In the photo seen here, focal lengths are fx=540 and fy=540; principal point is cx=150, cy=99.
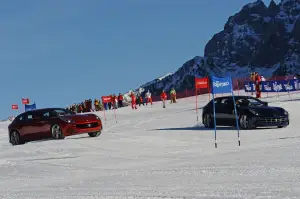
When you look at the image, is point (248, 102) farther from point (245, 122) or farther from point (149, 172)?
point (149, 172)

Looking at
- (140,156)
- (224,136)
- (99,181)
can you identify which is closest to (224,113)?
(224,136)

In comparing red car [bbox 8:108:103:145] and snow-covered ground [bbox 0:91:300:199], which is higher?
red car [bbox 8:108:103:145]

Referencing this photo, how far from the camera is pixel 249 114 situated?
19.9 m

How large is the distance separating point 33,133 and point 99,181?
1201 centimetres

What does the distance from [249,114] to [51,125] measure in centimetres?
729

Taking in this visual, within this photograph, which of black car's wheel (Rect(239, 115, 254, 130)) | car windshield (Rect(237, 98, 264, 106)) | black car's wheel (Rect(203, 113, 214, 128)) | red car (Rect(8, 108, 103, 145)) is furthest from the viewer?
black car's wheel (Rect(203, 113, 214, 128))

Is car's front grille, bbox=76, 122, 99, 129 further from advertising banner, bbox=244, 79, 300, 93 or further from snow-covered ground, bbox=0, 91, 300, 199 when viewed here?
advertising banner, bbox=244, 79, 300, 93

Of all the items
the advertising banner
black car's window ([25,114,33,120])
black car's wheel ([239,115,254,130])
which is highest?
the advertising banner

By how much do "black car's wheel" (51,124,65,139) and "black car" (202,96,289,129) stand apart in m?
6.13

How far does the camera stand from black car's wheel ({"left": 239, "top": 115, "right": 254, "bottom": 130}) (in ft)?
65.2

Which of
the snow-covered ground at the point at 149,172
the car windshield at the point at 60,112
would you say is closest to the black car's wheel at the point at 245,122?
the snow-covered ground at the point at 149,172

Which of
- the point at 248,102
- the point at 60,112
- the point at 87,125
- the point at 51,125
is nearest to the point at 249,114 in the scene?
the point at 248,102

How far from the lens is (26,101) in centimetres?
4797

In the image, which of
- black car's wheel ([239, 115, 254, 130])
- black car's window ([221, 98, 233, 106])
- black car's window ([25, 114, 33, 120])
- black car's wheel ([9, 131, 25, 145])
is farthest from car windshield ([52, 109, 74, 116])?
black car's wheel ([239, 115, 254, 130])
